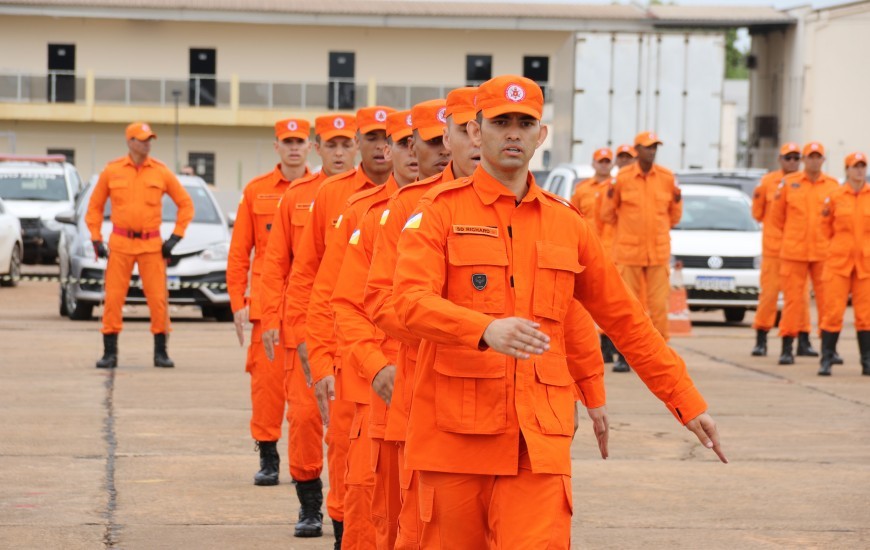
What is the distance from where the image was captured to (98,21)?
5700 cm

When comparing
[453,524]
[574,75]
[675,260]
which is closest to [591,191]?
[675,260]

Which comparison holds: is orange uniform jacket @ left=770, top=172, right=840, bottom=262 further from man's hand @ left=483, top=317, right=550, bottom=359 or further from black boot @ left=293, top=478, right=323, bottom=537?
man's hand @ left=483, top=317, right=550, bottom=359

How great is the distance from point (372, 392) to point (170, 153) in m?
52.5

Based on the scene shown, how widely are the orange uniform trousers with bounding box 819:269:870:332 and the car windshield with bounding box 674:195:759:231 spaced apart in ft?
19.3

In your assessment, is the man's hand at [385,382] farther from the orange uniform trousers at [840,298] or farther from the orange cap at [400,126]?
the orange uniform trousers at [840,298]

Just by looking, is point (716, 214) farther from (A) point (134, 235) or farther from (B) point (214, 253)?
(A) point (134, 235)

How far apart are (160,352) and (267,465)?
610 cm

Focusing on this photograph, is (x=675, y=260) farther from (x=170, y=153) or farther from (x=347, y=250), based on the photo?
(x=170, y=153)

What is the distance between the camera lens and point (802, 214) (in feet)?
54.3

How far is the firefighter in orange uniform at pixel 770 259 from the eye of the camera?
17203mm

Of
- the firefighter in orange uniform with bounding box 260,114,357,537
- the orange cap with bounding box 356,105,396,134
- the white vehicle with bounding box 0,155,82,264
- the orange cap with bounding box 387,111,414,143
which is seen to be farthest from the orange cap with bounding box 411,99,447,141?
the white vehicle with bounding box 0,155,82,264

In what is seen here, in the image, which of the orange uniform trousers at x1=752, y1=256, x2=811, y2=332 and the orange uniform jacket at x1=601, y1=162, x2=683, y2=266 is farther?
the orange uniform trousers at x1=752, y1=256, x2=811, y2=332

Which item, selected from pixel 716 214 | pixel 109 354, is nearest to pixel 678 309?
pixel 716 214

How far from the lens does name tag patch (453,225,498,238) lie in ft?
16.7
